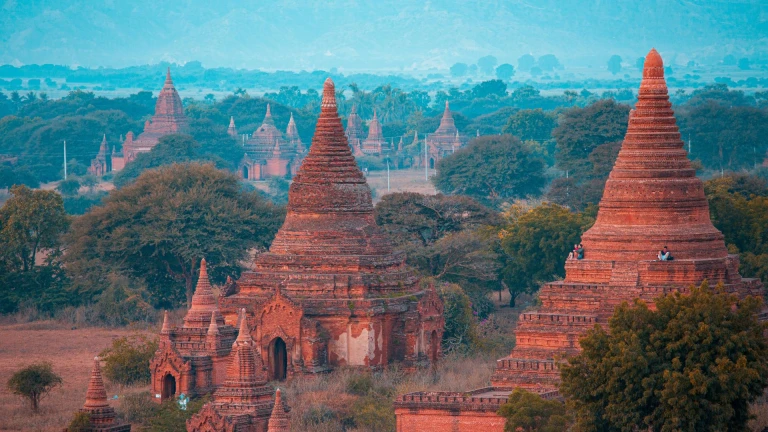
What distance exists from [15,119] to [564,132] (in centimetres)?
5874

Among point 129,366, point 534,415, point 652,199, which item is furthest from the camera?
point 129,366

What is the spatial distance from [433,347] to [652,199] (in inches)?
302

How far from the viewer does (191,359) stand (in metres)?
44.9

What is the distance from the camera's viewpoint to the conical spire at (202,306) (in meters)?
46.2

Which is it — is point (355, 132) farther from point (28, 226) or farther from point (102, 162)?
point (28, 226)

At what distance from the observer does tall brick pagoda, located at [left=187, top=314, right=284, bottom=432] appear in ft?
125

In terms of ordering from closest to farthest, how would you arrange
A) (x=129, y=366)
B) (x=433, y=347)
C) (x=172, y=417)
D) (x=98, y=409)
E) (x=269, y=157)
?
(x=98, y=409) → (x=172, y=417) → (x=129, y=366) → (x=433, y=347) → (x=269, y=157)

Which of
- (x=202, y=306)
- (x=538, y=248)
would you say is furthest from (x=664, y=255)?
(x=538, y=248)

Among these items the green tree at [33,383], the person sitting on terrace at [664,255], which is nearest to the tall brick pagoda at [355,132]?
the green tree at [33,383]

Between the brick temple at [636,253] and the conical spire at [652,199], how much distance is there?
0.02 metres

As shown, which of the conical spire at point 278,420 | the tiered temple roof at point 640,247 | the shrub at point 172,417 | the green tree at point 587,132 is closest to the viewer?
the conical spire at point 278,420

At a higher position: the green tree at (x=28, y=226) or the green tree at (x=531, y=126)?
the green tree at (x=531, y=126)

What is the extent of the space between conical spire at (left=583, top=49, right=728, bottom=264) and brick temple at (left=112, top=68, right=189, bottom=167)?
75328mm

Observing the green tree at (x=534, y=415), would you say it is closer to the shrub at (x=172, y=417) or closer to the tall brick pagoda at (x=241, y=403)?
the tall brick pagoda at (x=241, y=403)
